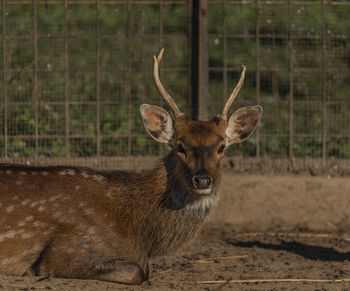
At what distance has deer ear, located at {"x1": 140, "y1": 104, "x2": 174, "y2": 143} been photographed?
6869 mm

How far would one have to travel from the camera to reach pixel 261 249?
25.5ft

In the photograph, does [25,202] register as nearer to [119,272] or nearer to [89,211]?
[89,211]

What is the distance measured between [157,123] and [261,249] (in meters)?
1.81

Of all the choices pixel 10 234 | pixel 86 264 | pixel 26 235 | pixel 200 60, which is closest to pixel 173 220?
pixel 86 264

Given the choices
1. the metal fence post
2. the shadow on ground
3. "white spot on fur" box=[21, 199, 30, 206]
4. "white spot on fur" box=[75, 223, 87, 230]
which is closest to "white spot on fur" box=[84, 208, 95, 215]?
"white spot on fur" box=[75, 223, 87, 230]

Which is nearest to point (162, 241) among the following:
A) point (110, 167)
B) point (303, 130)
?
point (110, 167)

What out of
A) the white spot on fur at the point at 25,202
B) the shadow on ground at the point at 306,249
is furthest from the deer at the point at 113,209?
the shadow on ground at the point at 306,249

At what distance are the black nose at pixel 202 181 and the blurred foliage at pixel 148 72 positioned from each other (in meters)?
2.57

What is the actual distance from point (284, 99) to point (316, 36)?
3.42 ft

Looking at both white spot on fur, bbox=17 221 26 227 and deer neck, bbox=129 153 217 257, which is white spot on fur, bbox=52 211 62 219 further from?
deer neck, bbox=129 153 217 257

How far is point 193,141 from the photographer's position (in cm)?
648

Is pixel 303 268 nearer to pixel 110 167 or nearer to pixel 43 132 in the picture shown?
pixel 110 167

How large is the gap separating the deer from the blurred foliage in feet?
6.27

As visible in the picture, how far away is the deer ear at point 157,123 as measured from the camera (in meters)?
6.87
